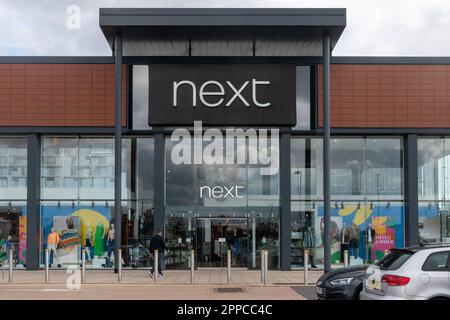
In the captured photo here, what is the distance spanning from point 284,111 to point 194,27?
16.0ft

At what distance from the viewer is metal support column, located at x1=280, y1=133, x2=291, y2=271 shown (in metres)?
23.2

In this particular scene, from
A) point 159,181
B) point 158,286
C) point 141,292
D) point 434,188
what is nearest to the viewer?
point 141,292

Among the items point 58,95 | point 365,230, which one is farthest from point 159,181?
point 365,230

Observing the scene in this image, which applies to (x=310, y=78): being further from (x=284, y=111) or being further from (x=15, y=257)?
(x=15, y=257)

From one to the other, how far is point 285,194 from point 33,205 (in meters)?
9.97

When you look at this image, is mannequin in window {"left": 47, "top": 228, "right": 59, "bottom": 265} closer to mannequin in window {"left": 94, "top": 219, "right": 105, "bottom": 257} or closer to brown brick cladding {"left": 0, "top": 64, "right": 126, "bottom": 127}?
mannequin in window {"left": 94, "top": 219, "right": 105, "bottom": 257}

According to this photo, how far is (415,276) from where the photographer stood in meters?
8.80

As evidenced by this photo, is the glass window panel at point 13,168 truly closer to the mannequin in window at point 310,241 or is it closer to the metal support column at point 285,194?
the metal support column at point 285,194

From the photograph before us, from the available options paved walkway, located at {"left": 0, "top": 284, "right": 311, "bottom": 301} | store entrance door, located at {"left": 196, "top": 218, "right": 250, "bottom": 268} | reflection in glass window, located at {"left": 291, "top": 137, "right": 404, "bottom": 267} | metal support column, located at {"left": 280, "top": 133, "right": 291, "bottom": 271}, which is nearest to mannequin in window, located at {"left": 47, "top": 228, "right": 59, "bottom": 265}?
paved walkway, located at {"left": 0, "top": 284, "right": 311, "bottom": 301}

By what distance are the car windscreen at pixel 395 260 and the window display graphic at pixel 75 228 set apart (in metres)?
15.8

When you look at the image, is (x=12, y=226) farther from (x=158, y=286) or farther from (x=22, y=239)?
(x=158, y=286)

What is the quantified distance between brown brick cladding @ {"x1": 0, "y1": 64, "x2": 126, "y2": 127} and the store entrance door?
17.8ft

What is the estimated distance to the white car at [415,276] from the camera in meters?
8.75
